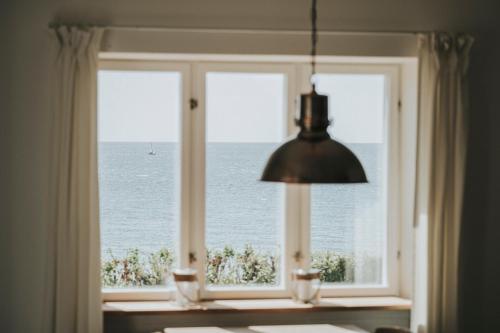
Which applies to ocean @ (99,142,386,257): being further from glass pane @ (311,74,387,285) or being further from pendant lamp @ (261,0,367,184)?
pendant lamp @ (261,0,367,184)

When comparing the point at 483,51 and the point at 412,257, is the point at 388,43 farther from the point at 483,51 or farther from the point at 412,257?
the point at 412,257

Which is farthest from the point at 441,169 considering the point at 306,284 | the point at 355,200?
the point at 306,284

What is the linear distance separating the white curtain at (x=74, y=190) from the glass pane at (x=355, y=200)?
4.42ft

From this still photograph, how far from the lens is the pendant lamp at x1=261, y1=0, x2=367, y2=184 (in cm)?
242

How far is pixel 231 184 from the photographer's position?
A: 4305 millimetres

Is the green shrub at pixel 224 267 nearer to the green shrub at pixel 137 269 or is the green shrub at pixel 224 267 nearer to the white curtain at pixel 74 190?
the green shrub at pixel 137 269

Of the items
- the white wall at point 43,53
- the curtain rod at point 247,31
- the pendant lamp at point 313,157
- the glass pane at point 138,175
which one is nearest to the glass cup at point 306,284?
the glass pane at point 138,175

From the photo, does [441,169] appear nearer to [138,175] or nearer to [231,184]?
[231,184]

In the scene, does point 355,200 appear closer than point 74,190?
No

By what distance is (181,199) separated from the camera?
4.25 m

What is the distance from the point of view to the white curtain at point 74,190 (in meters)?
3.83

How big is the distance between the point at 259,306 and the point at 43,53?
188 cm

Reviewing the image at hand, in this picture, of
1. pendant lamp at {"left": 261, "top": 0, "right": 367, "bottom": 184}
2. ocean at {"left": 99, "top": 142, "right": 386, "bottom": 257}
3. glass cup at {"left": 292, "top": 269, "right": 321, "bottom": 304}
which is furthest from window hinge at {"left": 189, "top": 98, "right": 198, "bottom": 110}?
pendant lamp at {"left": 261, "top": 0, "right": 367, "bottom": 184}

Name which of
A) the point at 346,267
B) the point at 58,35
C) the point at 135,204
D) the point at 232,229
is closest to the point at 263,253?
the point at 232,229
